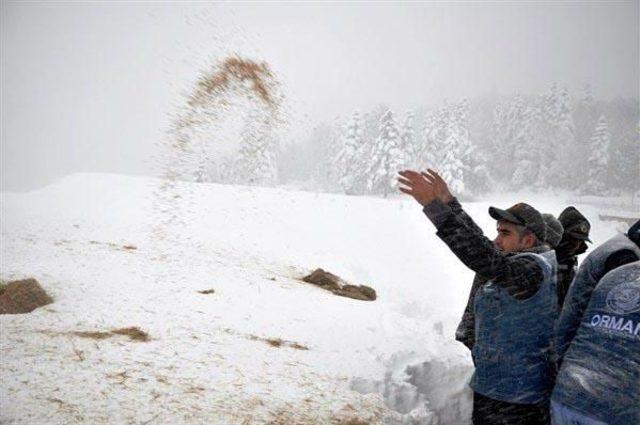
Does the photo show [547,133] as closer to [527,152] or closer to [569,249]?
[527,152]

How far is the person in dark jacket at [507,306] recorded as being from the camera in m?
2.43

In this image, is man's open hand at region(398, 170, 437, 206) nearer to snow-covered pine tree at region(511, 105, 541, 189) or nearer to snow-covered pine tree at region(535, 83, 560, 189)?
snow-covered pine tree at region(511, 105, 541, 189)

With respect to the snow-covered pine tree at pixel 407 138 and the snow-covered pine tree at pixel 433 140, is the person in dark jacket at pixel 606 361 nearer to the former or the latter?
the snow-covered pine tree at pixel 407 138

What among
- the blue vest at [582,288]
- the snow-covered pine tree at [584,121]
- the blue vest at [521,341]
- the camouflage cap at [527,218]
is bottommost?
the blue vest at [521,341]

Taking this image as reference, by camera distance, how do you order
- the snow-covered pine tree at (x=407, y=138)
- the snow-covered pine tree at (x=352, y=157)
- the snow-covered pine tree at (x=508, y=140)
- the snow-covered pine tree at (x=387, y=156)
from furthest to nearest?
the snow-covered pine tree at (x=508, y=140), the snow-covered pine tree at (x=352, y=157), the snow-covered pine tree at (x=407, y=138), the snow-covered pine tree at (x=387, y=156)

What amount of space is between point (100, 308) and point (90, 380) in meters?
3.05

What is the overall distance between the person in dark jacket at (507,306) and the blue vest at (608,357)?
326 mm

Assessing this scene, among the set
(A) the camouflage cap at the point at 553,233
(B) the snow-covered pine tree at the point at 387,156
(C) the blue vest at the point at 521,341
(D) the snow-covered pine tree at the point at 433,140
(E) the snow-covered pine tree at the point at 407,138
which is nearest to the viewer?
(C) the blue vest at the point at 521,341

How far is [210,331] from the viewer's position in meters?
6.46

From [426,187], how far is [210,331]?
503cm

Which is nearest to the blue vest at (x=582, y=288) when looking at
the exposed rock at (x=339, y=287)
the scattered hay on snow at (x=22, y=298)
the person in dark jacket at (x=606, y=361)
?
the person in dark jacket at (x=606, y=361)

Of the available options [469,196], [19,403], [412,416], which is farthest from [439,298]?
[469,196]

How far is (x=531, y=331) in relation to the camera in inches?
101

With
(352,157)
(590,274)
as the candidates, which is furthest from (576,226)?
(352,157)
